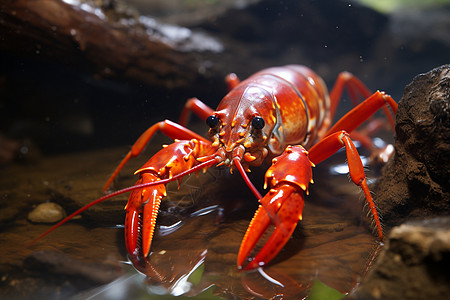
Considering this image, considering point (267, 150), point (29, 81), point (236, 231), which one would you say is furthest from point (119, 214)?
point (29, 81)

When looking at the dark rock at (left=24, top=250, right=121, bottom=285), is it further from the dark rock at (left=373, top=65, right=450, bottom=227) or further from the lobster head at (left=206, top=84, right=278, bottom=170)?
the dark rock at (left=373, top=65, right=450, bottom=227)

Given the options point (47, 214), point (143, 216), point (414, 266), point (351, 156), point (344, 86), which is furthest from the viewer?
point (344, 86)

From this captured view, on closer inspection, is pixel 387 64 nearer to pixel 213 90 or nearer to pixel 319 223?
pixel 213 90

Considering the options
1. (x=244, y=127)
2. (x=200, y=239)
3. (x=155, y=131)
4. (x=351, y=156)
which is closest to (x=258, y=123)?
(x=244, y=127)

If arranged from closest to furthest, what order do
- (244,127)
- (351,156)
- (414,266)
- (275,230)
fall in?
(414,266), (275,230), (351,156), (244,127)

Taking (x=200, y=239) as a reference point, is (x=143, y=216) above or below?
above

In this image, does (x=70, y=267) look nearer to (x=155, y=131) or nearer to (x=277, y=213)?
(x=277, y=213)

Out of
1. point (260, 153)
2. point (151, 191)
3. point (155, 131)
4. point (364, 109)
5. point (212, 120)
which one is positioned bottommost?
point (151, 191)
